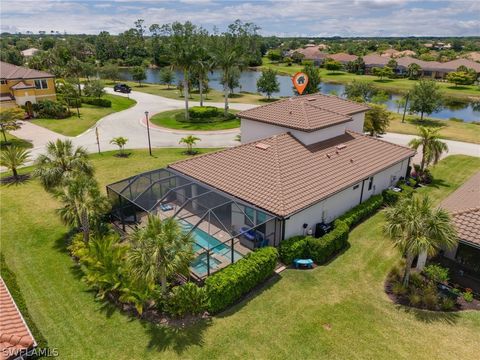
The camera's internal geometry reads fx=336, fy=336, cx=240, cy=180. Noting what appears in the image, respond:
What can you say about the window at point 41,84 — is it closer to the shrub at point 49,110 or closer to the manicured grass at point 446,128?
the shrub at point 49,110

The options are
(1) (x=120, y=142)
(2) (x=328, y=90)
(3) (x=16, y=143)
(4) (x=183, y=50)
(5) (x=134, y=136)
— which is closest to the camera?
(1) (x=120, y=142)

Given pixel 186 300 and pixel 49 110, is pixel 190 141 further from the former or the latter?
pixel 49 110

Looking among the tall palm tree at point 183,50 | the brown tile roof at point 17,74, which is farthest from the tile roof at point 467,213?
the brown tile roof at point 17,74

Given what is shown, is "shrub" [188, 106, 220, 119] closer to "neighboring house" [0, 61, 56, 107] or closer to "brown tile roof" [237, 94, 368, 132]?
"brown tile roof" [237, 94, 368, 132]

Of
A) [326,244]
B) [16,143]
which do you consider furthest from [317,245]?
[16,143]

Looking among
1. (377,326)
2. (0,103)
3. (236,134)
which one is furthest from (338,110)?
(0,103)

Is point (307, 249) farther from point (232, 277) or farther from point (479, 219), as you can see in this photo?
point (479, 219)

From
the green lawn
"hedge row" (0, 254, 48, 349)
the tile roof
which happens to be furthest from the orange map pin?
"hedge row" (0, 254, 48, 349)
